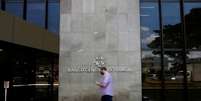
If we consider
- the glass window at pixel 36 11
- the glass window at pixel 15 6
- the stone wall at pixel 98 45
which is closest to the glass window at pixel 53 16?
the glass window at pixel 36 11

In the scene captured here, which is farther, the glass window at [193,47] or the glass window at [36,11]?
the glass window at [36,11]

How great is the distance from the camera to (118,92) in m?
14.7

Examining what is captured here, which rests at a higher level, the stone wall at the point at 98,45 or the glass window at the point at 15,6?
the glass window at the point at 15,6

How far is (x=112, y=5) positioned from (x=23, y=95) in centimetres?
521

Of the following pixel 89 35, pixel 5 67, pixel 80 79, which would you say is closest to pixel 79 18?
pixel 89 35

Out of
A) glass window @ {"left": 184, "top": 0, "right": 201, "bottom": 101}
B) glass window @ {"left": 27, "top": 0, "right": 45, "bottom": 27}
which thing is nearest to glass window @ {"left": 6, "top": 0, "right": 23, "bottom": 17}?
glass window @ {"left": 27, "top": 0, "right": 45, "bottom": 27}

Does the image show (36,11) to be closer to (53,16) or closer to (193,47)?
(53,16)

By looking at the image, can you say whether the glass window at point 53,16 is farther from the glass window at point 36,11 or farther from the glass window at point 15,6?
the glass window at point 15,6

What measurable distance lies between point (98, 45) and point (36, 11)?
3073 mm

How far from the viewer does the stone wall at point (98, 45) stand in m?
14.8

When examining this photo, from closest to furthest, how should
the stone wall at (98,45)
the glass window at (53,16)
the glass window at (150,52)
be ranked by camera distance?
the stone wall at (98,45)
the glass window at (150,52)
the glass window at (53,16)

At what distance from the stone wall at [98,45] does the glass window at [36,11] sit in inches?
40.7

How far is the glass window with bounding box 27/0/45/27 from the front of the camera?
15609mm

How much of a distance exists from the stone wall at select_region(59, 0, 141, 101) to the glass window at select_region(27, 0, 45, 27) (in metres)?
Answer: 1.03
